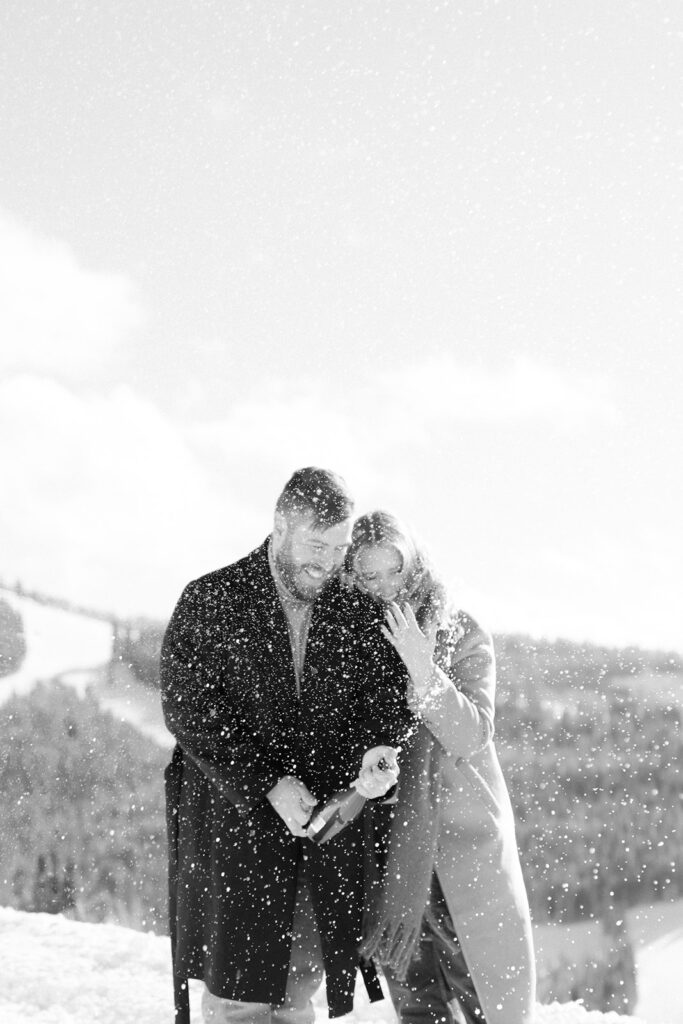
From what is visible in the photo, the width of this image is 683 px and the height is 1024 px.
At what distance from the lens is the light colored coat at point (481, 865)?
2598mm

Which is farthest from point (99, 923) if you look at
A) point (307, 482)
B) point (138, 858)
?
point (307, 482)

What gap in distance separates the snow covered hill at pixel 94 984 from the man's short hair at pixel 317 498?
2.95 meters

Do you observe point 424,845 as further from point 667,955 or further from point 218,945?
point 667,955

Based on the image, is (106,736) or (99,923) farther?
(106,736)

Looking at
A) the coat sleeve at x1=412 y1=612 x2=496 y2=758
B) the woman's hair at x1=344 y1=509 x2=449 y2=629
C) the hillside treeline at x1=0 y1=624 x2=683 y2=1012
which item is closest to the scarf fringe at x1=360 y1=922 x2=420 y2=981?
the coat sleeve at x1=412 y1=612 x2=496 y2=758

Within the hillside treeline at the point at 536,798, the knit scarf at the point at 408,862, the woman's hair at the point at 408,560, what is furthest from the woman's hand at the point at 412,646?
the hillside treeline at the point at 536,798

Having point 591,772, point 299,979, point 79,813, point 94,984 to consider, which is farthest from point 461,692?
point 79,813

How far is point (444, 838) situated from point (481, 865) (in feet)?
0.36

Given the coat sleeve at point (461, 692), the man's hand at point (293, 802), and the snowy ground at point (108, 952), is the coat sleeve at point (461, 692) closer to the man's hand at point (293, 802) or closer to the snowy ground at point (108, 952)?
the man's hand at point (293, 802)

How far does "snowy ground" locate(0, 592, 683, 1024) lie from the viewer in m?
4.83

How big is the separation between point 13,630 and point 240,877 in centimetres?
701

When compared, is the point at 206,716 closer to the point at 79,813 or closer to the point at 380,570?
the point at 380,570

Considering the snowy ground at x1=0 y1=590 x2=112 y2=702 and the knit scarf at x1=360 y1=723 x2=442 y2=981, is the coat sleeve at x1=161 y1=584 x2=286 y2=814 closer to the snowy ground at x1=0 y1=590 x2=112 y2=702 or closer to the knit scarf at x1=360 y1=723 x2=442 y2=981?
the knit scarf at x1=360 y1=723 x2=442 y2=981

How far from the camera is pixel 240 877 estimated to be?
244 cm
